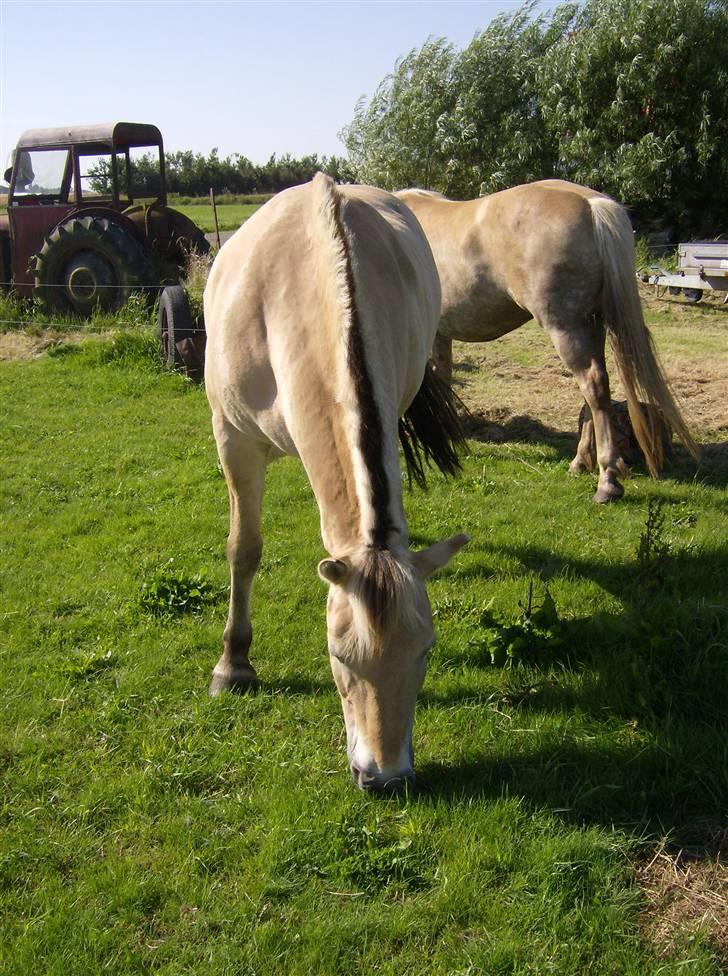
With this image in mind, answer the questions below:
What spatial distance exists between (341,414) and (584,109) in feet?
51.5

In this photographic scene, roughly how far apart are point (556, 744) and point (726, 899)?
82 centimetres

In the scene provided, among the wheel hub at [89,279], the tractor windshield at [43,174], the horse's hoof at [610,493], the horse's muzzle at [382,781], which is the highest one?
the tractor windshield at [43,174]

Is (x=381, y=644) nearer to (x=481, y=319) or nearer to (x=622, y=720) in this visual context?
(x=622, y=720)

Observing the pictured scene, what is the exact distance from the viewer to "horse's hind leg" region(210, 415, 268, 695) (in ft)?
11.9

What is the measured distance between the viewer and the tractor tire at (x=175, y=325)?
9008 mm

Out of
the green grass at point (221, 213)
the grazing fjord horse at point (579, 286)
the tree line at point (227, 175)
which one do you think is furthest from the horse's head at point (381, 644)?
the tree line at point (227, 175)

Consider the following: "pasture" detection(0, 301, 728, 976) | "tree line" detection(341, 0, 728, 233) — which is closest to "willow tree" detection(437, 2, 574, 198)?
"tree line" detection(341, 0, 728, 233)

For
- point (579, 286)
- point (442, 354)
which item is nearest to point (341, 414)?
point (579, 286)

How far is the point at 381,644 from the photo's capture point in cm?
238

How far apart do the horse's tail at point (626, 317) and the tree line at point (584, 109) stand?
10.7m

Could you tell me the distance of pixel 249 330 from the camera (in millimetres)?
3309

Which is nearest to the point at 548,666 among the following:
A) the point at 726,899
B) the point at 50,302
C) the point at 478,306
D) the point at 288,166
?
the point at 726,899

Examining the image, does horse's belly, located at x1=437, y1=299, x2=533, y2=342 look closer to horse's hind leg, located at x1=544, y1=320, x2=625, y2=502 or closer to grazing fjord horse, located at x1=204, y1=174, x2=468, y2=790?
horse's hind leg, located at x1=544, y1=320, x2=625, y2=502

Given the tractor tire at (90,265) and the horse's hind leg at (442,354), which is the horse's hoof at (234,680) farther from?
the tractor tire at (90,265)
